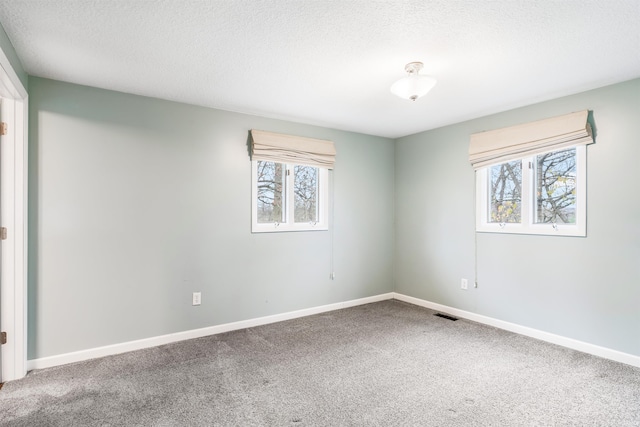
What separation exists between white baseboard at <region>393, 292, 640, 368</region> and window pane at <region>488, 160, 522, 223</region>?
107 centimetres

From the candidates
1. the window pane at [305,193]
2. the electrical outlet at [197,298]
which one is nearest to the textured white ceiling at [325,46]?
the window pane at [305,193]

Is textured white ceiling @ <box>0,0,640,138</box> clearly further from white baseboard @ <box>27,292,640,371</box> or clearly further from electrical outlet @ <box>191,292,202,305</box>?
white baseboard @ <box>27,292,640,371</box>

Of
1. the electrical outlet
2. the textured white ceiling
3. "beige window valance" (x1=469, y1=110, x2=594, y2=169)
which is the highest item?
the textured white ceiling

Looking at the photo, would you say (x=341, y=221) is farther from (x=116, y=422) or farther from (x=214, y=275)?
(x=116, y=422)

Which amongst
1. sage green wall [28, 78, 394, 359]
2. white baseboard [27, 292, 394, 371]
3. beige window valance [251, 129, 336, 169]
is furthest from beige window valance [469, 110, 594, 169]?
white baseboard [27, 292, 394, 371]

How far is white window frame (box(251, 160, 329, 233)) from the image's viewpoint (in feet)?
12.1

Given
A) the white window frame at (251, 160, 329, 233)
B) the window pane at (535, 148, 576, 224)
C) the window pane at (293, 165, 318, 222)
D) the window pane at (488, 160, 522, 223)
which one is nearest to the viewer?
the window pane at (535, 148, 576, 224)

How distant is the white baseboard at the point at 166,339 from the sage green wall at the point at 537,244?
4.19 feet

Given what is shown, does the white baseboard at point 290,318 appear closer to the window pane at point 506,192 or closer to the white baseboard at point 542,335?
the white baseboard at point 542,335

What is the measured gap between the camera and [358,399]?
7.26 ft

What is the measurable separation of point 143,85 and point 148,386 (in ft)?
7.65

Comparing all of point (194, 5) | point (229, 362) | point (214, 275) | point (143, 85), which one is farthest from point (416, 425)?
point (143, 85)

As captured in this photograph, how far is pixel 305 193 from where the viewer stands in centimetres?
417

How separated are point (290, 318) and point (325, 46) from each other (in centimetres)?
285
